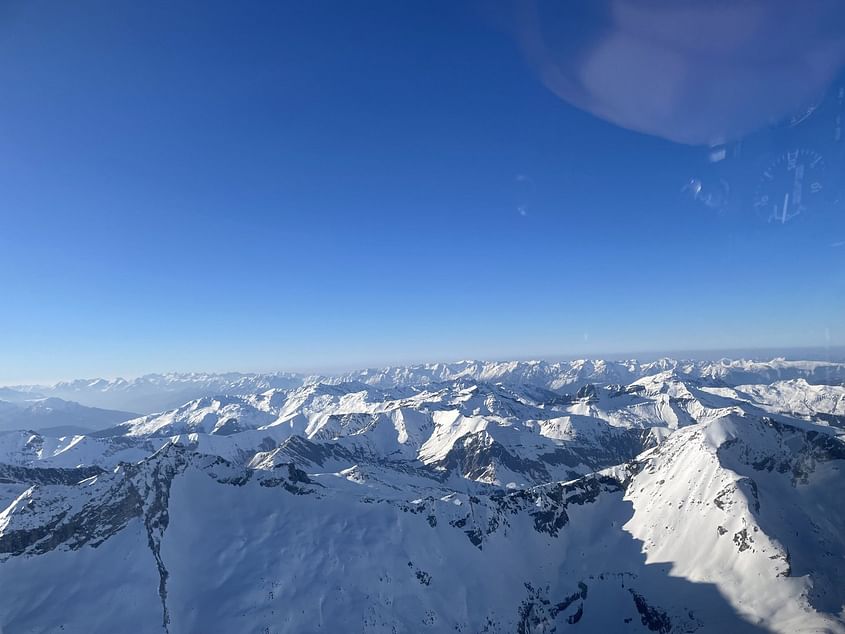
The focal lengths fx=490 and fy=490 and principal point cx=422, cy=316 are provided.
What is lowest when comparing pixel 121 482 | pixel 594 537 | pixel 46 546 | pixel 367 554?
pixel 594 537

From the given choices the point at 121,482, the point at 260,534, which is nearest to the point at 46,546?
the point at 121,482

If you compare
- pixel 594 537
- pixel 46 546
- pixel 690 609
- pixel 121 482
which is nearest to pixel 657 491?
pixel 594 537

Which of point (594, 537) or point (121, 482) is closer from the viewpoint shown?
point (121, 482)

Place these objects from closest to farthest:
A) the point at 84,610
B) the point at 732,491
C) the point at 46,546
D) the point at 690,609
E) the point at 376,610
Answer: the point at 84,610, the point at 46,546, the point at 376,610, the point at 690,609, the point at 732,491

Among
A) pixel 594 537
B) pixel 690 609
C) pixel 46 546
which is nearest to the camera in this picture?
pixel 46 546

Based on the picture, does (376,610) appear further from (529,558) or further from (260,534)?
(529,558)

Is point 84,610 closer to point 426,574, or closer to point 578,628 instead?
point 426,574

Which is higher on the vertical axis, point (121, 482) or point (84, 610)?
point (121, 482)

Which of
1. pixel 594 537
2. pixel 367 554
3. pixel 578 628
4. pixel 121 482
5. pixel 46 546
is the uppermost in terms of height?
pixel 121 482

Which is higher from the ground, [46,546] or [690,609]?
[46,546]
